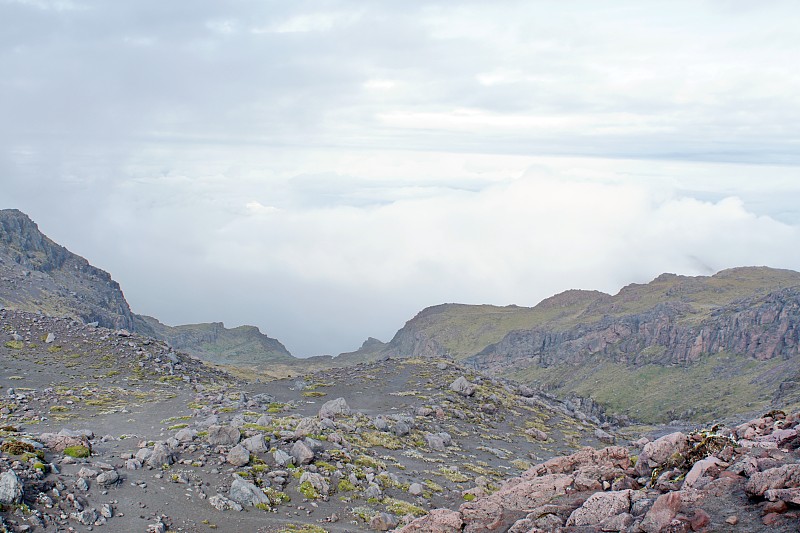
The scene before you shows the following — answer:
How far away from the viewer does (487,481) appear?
36.1m

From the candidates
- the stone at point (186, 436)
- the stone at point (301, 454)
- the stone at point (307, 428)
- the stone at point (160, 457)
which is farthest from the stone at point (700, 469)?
the stone at point (186, 436)

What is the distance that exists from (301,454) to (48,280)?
131 metres

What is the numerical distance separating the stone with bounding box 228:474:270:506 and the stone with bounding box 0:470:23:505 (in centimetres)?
801

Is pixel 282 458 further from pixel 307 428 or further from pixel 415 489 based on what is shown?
pixel 415 489

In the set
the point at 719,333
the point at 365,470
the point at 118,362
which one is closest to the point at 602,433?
the point at 365,470

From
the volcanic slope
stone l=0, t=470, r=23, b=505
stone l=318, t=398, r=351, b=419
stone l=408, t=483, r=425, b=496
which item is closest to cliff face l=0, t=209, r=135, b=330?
the volcanic slope

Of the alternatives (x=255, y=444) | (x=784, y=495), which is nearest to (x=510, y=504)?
(x=784, y=495)

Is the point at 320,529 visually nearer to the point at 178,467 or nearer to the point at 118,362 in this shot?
the point at 178,467

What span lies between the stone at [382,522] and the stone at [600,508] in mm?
11864

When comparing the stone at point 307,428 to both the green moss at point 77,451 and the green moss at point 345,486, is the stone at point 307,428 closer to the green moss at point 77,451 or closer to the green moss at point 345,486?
the green moss at point 345,486

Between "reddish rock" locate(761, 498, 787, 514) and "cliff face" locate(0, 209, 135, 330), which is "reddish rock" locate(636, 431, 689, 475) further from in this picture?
"cliff face" locate(0, 209, 135, 330)

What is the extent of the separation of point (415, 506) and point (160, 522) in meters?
11.6

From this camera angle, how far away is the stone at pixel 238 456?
29222 mm

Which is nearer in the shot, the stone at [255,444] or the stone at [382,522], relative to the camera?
the stone at [382,522]
